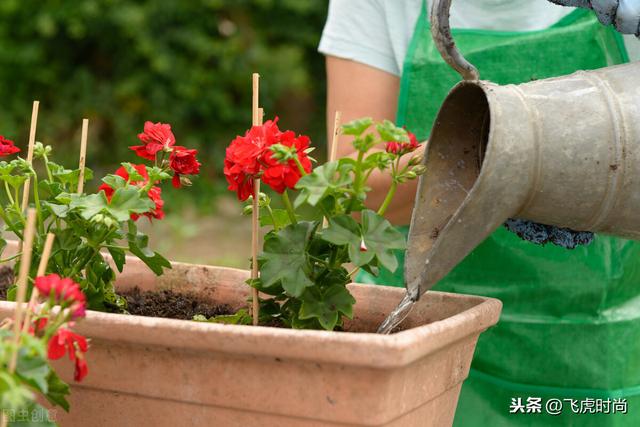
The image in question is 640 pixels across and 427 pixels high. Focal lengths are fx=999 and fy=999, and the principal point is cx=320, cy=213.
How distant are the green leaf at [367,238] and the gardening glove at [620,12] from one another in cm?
31

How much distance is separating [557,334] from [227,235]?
3.11 metres

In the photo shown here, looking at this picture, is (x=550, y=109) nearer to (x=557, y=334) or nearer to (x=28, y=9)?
(x=557, y=334)

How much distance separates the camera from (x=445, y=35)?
3.23ft

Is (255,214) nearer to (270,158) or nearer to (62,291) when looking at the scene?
(270,158)

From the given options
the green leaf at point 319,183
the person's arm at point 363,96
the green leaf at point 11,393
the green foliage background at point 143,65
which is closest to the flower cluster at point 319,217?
the green leaf at point 319,183

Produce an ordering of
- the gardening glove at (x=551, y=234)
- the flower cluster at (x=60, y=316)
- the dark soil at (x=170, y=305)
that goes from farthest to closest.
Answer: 1. the dark soil at (x=170, y=305)
2. the gardening glove at (x=551, y=234)
3. the flower cluster at (x=60, y=316)

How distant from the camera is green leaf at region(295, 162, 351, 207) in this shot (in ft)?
3.14

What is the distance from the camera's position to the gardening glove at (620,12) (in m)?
1.00

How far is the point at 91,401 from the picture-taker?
101 centimetres

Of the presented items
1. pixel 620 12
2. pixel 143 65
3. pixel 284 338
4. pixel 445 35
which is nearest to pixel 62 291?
pixel 284 338

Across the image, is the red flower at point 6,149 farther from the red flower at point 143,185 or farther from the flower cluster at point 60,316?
the flower cluster at point 60,316

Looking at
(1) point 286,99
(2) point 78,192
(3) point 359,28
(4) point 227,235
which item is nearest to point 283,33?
(1) point 286,99

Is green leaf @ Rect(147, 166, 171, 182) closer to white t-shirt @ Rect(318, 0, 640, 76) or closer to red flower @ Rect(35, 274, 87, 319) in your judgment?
red flower @ Rect(35, 274, 87, 319)

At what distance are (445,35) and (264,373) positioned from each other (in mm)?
373
